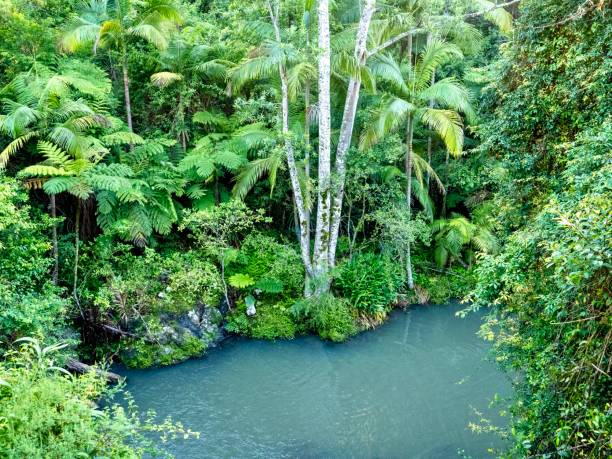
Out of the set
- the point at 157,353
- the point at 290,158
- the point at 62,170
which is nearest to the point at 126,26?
the point at 62,170

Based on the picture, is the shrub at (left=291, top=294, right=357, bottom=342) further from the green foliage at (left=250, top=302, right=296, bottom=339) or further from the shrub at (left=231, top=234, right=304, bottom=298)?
the shrub at (left=231, top=234, right=304, bottom=298)

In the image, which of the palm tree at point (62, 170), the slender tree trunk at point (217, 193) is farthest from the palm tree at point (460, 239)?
the palm tree at point (62, 170)

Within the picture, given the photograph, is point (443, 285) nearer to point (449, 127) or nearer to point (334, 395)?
point (449, 127)

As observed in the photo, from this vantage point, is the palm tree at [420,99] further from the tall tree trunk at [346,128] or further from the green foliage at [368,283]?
the green foliage at [368,283]

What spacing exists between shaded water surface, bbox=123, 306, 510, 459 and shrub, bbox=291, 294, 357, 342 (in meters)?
0.23

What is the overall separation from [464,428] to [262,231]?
6124 mm

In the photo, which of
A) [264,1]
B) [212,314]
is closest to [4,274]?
[212,314]

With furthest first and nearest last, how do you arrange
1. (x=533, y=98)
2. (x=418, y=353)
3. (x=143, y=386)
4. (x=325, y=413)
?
(x=418, y=353) < (x=143, y=386) < (x=325, y=413) < (x=533, y=98)

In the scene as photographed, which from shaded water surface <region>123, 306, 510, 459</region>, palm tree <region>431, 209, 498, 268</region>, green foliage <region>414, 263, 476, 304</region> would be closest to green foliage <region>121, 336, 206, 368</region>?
shaded water surface <region>123, 306, 510, 459</region>

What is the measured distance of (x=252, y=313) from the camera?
930cm

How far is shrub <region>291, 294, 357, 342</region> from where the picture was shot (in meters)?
9.04

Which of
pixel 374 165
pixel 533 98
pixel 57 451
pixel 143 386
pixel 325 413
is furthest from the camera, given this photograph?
pixel 374 165

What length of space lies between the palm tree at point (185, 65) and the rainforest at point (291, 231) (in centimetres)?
7

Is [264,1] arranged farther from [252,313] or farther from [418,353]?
[418,353]
